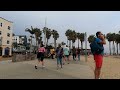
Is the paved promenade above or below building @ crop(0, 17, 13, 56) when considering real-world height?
below

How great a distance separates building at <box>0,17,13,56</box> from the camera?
8681 centimetres

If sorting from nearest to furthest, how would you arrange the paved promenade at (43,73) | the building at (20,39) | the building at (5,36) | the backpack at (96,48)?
the backpack at (96,48)
the paved promenade at (43,73)
the building at (5,36)
the building at (20,39)

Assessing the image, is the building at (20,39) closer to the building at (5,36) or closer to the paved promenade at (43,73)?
the building at (5,36)

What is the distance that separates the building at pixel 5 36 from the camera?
8681 centimetres

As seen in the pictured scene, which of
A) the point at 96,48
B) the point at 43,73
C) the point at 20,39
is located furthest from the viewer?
the point at 20,39

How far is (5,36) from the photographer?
8956 cm

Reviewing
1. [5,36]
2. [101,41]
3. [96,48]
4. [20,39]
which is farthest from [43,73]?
[20,39]

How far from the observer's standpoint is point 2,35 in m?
87.1

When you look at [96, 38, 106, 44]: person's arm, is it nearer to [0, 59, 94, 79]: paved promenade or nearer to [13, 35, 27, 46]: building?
[0, 59, 94, 79]: paved promenade

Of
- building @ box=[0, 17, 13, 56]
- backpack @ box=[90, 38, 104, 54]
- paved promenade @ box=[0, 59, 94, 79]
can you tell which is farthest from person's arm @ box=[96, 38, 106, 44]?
building @ box=[0, 17, 13, 56]

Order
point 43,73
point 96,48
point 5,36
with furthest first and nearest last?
point 5,36 → point 43,73 → point 96,48

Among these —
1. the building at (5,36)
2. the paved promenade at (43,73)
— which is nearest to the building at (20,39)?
the building at (5,36)

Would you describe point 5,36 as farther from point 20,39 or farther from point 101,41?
point 101,41
